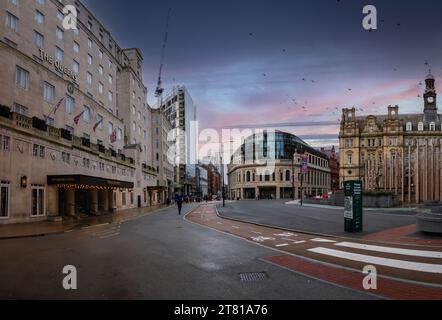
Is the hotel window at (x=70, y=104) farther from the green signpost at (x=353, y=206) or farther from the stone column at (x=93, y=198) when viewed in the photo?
the green signpost at (x=353, y=206)

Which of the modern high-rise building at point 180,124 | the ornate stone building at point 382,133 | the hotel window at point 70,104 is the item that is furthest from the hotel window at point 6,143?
the modern high-rise building at point 180,124

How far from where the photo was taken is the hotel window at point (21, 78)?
2680cm

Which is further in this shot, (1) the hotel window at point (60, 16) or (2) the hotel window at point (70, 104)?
(1) the hotel window at point (60, 16)

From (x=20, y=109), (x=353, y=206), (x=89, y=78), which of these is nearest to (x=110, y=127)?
(x=89, y=78)

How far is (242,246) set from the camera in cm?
1316

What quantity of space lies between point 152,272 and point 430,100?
115 m

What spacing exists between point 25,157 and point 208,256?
66.0ft

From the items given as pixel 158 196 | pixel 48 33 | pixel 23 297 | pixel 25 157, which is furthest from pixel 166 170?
pixel 23 297

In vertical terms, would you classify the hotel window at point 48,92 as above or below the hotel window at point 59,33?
below

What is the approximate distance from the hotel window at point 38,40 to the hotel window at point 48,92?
5.82 m

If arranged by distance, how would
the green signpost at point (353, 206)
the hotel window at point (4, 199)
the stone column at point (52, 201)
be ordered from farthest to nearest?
the stone column at point (52, 201), the hotel window at point (4, 199), the green signpost at point (353, 206)

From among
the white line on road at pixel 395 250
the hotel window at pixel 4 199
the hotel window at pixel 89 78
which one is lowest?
the white line on road at pixel 395 250

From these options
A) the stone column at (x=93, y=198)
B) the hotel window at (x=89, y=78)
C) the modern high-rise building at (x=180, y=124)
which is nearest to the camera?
the stone column at (x=93, y=198)
